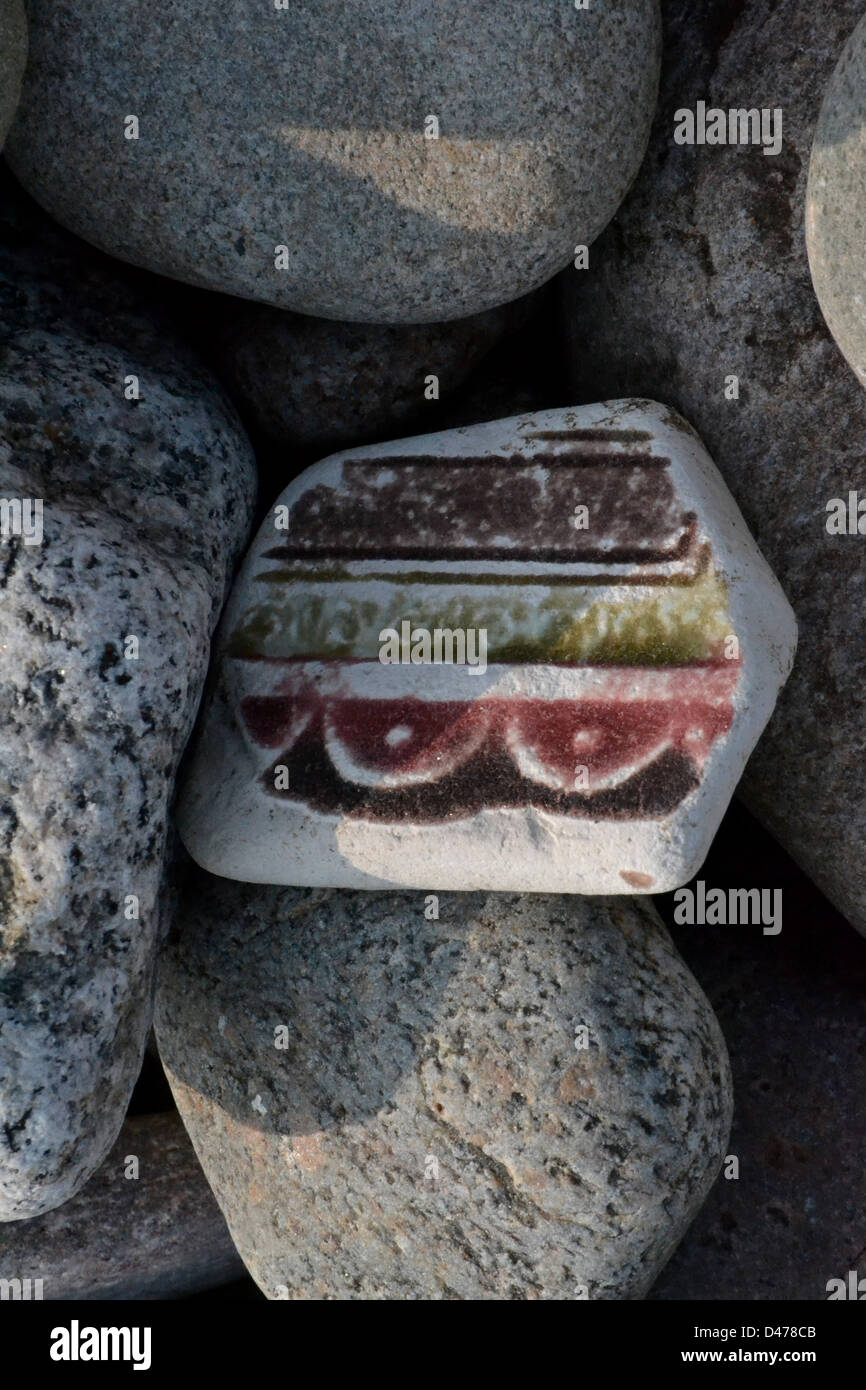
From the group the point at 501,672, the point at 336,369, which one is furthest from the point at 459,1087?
the point at 336,369

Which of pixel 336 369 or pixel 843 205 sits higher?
pixel 843 205

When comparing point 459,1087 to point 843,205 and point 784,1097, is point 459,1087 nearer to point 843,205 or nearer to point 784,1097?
point 784,1097

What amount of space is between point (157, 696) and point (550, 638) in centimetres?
59

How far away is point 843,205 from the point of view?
5.41ft

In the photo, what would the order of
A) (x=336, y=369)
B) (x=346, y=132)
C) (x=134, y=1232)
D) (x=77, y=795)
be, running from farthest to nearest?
(x=134, y=1232) < (x=336, y=369) < (x=346, y=132) < (x=77, y=795)

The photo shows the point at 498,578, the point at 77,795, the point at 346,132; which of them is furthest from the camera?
the point at 498,578

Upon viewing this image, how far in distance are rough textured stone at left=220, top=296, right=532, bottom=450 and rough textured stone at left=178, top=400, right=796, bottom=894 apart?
22 centimetres

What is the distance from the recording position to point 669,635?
1.82 meters

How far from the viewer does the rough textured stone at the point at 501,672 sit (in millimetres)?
1779

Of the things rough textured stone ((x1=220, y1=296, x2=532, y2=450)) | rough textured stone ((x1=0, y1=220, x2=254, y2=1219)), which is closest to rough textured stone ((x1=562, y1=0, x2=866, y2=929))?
rough textured stone ((x1=220, y1=296, x2=532, y2=450))

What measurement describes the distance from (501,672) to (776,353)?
711mm

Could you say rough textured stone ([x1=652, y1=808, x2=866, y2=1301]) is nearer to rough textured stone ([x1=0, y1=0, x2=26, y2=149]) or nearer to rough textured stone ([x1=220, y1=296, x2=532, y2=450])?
rough textured stone ([x1=220, y1=296, x2=532, y2=450])

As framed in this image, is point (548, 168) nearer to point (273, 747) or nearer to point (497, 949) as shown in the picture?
point (273, 747)

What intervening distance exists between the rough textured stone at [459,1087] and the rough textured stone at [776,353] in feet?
1.24
